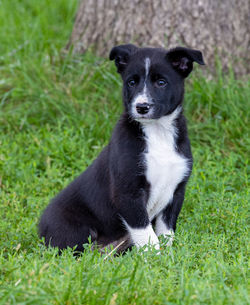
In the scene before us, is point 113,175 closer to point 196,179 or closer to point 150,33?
point 196,179

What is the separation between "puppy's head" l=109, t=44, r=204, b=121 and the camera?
3.44 meters

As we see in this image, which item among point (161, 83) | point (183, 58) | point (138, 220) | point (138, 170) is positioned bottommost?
point (138, 220)

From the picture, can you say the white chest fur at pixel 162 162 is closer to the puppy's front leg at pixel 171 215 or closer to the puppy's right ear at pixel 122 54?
the puppy's front leg at pixel 171 215

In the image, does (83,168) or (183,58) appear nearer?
(183,58)

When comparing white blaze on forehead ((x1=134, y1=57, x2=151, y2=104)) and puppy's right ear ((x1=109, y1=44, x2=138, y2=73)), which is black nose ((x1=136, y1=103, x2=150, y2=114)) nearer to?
white blaze on forehead ((x1=134, y1=57, x2=151, y2=104))

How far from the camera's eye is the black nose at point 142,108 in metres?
3.38

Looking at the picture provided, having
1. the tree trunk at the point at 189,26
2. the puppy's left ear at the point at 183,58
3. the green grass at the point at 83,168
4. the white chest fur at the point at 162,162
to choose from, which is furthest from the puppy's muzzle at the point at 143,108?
the tree trunk at the point at 189,26

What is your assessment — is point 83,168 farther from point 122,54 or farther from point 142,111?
point 142,111

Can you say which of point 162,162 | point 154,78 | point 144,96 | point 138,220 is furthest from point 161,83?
→ point 138,220

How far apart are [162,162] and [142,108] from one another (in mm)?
410

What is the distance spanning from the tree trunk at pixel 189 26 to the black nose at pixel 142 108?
2530mm

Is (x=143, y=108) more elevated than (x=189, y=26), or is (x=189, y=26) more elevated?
(x=189, y=26)

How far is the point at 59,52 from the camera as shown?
6.39 m

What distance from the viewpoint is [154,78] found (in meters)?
3.50
